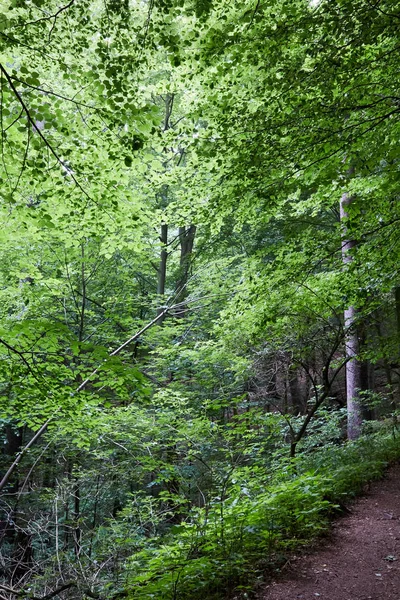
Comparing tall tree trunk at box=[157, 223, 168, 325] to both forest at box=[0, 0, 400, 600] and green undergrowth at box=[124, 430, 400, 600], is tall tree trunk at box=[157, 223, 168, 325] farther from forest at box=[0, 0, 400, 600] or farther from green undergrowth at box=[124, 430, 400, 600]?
green undergrowth at box=[124, 430, 400, 600]

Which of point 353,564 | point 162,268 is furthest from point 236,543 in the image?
point 162,268

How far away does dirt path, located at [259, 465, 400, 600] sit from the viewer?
11.1 feet

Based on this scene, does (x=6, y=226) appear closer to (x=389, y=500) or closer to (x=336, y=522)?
(x=336, y=522)

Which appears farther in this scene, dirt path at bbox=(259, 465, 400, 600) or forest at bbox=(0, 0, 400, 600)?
forest at bbox=(0, 0, 400, 600)

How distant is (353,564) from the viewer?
391 centimetres

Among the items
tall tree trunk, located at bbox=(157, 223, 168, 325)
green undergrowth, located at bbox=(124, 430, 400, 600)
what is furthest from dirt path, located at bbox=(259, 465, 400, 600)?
tall tree trunk, located at bbox=(157, 223, 168, 325)

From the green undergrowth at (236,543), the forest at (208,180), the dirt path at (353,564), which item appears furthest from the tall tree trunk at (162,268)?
the dirt path at (353,564)

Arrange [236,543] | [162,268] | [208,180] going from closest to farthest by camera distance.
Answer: [236,543] < [208,180] < [162,268]

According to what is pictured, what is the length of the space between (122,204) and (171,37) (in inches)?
80.8

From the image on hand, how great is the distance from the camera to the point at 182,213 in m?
5.55

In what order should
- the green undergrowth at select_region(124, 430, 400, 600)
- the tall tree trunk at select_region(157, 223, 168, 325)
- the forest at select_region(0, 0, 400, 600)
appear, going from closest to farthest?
1. the green undergrowth at select_region(124, 430, 400, 600)
2. the forest at select_region(0, 0, 400, 600)
3. the tall tree trunk at select_region(157, 223, 168, 325)

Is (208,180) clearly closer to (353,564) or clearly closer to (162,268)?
(353,564)

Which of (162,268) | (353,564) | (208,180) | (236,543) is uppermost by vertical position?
(162,268)

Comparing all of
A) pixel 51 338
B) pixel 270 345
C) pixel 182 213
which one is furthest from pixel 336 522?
pixel 182 213
